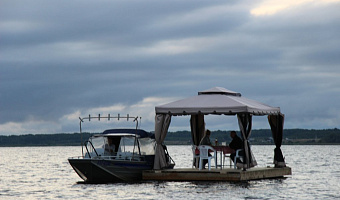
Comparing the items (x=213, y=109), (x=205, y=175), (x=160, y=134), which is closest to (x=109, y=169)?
(x=160, y=134)

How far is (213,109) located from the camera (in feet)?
83.5

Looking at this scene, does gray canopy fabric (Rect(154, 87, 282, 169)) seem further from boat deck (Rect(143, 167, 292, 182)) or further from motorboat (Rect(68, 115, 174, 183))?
motorboat (Rect(68, 115, 174, 183))

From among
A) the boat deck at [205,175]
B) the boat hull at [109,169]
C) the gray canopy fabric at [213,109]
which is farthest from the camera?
the boat hull at [109,169]

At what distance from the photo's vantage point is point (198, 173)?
997 inches

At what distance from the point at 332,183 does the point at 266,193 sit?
899cm

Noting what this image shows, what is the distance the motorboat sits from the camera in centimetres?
2638

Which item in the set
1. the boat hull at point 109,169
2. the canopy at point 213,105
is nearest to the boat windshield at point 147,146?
the boat hull at point 109,169

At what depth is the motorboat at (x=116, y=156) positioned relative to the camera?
26375 millimetres

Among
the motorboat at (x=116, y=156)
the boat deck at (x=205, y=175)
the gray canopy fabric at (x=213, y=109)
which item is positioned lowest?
the boat deck at (x=205, y=175)

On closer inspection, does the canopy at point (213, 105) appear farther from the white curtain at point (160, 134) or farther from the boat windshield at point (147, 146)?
the boat windshield at point (147, 146)

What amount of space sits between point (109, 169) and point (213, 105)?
4858 mm

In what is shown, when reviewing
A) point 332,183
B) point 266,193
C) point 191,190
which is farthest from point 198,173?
point 332,183

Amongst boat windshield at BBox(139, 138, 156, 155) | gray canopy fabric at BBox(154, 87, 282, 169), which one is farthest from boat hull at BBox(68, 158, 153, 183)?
Result: gray canopy fabric at BBox(154, 87, 282, 169)

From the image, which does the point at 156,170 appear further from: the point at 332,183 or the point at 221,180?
the point at 332,183
